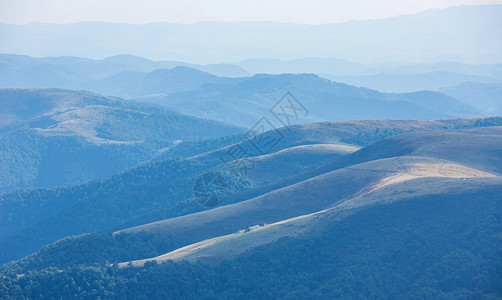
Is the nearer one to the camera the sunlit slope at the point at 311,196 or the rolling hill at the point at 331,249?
the rolling hill at the point at 331,249

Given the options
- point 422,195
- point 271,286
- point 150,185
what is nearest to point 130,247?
point 271,286

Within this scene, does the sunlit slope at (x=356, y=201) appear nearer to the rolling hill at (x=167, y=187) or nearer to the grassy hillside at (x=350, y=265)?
the grassy hillside at (x=350, y=265)

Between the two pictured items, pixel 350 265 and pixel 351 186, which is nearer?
pixel 350 265

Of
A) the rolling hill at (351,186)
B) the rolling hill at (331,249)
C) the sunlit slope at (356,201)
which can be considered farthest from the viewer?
the rolling hill at (351,186)

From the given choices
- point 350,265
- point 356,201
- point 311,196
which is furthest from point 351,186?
point 350,265

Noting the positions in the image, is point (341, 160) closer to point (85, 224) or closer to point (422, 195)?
point (422, 195)

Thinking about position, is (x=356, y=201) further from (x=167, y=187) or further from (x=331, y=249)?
(x=167, y=187)

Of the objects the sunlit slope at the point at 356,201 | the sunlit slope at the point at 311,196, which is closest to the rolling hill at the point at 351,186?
the sunlit slope at the point at 311,196

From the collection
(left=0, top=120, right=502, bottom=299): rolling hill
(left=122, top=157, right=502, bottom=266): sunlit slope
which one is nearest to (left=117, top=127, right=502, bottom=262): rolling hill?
(left=122, top=157, right=502, bottom=266): sunlit slope

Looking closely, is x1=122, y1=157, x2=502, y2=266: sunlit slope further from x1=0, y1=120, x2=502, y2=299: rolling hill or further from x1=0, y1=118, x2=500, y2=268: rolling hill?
x1=0, y1=118, x2=500, y2=268: rolling hill

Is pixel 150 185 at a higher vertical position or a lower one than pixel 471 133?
lower

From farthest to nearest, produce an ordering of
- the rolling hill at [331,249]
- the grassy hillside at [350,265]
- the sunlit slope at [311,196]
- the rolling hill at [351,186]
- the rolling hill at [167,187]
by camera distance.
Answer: the rolling hill at [167,187], the sunlit slope at [311,196], the rolling hill at [351,186], the rolling hill at [331,249], the grassy hillside at [350,265]
